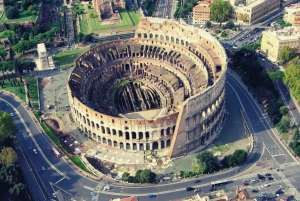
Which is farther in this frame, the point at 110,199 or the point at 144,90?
the point at 144,90

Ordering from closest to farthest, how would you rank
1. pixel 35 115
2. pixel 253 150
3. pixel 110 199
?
pixel 110 199, pixel 253 150, pixel 35 115

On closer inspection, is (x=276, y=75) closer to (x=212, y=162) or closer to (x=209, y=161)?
(x=212, y=162)

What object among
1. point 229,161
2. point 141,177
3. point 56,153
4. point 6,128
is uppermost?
point 6,128

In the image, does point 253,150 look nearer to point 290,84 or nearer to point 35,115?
point 290,84

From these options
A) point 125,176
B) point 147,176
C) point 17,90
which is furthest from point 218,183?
Answer: point 17,90

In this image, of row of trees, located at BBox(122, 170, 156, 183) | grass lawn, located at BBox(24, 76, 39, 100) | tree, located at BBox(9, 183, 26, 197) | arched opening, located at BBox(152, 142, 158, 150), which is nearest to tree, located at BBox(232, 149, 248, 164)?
arched opening, located at BBox(152, 142, 158, 150)

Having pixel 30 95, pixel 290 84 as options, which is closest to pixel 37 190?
pixel 30 95

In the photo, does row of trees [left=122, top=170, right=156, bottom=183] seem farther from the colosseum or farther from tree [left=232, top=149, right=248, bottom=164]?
tree [left=232, top=149, right=248, bottom=164]

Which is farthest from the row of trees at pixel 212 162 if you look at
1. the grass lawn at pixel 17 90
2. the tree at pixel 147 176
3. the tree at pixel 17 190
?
the grass lawn at pixel 17 90
